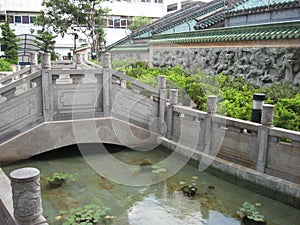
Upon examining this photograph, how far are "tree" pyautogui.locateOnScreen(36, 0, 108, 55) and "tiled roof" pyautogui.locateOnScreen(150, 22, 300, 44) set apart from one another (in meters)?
8.73

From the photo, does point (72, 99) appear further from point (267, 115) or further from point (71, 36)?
point (71, 36)

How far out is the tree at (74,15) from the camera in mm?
18891

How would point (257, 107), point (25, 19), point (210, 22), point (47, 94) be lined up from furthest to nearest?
point (25, 19) < point (210, 22) < point (47, 94) < point (257, 107)

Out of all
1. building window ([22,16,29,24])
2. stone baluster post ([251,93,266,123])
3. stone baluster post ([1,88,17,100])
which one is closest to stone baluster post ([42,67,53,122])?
stone baluster post ([1,88,17,100])

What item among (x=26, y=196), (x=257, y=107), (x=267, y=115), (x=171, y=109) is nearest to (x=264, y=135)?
(x=267, y=115)

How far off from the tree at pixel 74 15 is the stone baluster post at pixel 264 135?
15.9m

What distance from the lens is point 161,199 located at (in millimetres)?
5582

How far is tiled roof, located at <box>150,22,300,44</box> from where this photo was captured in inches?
287

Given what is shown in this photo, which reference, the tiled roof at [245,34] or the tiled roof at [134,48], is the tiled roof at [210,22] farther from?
the tiled roof at [134,48]

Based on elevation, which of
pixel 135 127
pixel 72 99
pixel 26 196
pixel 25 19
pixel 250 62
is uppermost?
pixel 25 19

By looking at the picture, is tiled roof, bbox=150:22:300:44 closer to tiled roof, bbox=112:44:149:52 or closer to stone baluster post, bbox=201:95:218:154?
stone baluster post, bbox=201:95:218:154

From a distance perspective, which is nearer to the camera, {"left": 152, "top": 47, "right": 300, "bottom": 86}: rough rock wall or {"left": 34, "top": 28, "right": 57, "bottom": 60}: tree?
{"left": 152, "top": 47, "right": 300, "bottom": 86}: rough rock wall

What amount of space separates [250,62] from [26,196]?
7.20 metres

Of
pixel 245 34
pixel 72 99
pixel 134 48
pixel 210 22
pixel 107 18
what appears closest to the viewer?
pixel 72 99
